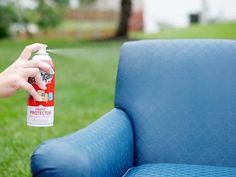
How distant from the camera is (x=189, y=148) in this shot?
2.52m

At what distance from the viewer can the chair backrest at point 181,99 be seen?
2.51m

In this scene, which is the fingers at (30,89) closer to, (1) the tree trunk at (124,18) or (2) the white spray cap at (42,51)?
(2) the white spray cap at (42,51)

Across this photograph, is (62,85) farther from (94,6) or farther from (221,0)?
(94,6)

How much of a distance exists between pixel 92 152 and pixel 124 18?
39.6 ft

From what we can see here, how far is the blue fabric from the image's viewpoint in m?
1.76

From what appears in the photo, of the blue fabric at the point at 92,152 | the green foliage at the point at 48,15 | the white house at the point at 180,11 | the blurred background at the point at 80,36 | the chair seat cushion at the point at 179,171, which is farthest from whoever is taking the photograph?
the green foliage at the point at 48,15

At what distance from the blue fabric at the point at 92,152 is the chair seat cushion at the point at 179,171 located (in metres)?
0.09

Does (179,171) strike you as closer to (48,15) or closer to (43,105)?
(43,105)

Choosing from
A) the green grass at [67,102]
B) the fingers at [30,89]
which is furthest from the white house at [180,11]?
the fingers at [30,89]

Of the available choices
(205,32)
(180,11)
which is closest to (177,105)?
(205,32)

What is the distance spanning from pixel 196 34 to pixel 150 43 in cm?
872

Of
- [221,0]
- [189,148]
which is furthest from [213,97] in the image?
[221,0]

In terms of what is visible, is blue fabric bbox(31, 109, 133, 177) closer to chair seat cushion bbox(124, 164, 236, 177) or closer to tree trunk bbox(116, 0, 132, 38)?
chair seat cushion bbox(124, 164, 236, 177)

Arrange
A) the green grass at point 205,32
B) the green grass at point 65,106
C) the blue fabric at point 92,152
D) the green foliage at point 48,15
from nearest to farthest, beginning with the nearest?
the blue fabric at point 92,152, the green grass at point 65,106, the green grass at point 205,32, the green foliage at point 48,15
